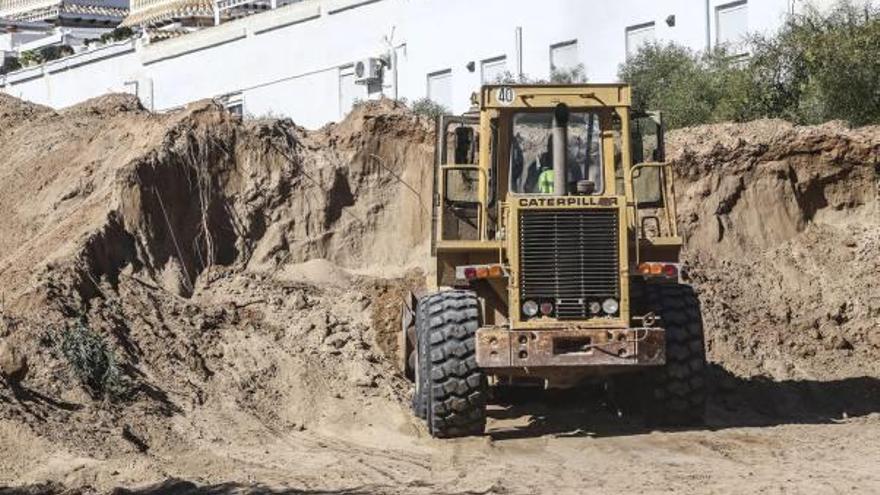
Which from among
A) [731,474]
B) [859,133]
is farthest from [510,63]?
[731,474]

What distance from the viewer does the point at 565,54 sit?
3659 cm

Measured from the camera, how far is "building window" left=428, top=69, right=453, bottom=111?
38.2 meters

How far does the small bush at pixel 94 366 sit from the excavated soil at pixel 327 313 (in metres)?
0.05

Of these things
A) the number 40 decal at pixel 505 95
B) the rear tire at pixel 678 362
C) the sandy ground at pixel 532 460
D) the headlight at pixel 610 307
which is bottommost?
the sandy ground at pixel 532 460

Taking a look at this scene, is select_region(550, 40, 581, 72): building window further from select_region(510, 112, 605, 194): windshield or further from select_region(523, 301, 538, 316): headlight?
select_region(523, 301, 538, 316): headlight

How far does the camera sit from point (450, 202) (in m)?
18.2

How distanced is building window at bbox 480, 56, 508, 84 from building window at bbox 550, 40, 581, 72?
3.59 ft

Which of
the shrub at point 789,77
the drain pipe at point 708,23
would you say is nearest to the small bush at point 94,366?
the shrub at point 789,77

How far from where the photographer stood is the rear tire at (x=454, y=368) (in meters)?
17.3

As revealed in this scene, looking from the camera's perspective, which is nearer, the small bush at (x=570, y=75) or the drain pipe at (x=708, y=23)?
the drain pipe at (x=708, y=23)

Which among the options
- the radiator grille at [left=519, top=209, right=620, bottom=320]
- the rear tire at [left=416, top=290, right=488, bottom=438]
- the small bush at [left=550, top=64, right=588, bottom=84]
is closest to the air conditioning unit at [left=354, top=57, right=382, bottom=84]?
the small bush at [left=550, top=64, right=588, bottom=84]

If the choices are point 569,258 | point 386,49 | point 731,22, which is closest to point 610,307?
point 569,258

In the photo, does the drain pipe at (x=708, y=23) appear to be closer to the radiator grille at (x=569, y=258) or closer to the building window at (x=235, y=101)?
the building window at (x=235, y=101)

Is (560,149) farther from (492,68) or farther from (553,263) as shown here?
(492,68)
